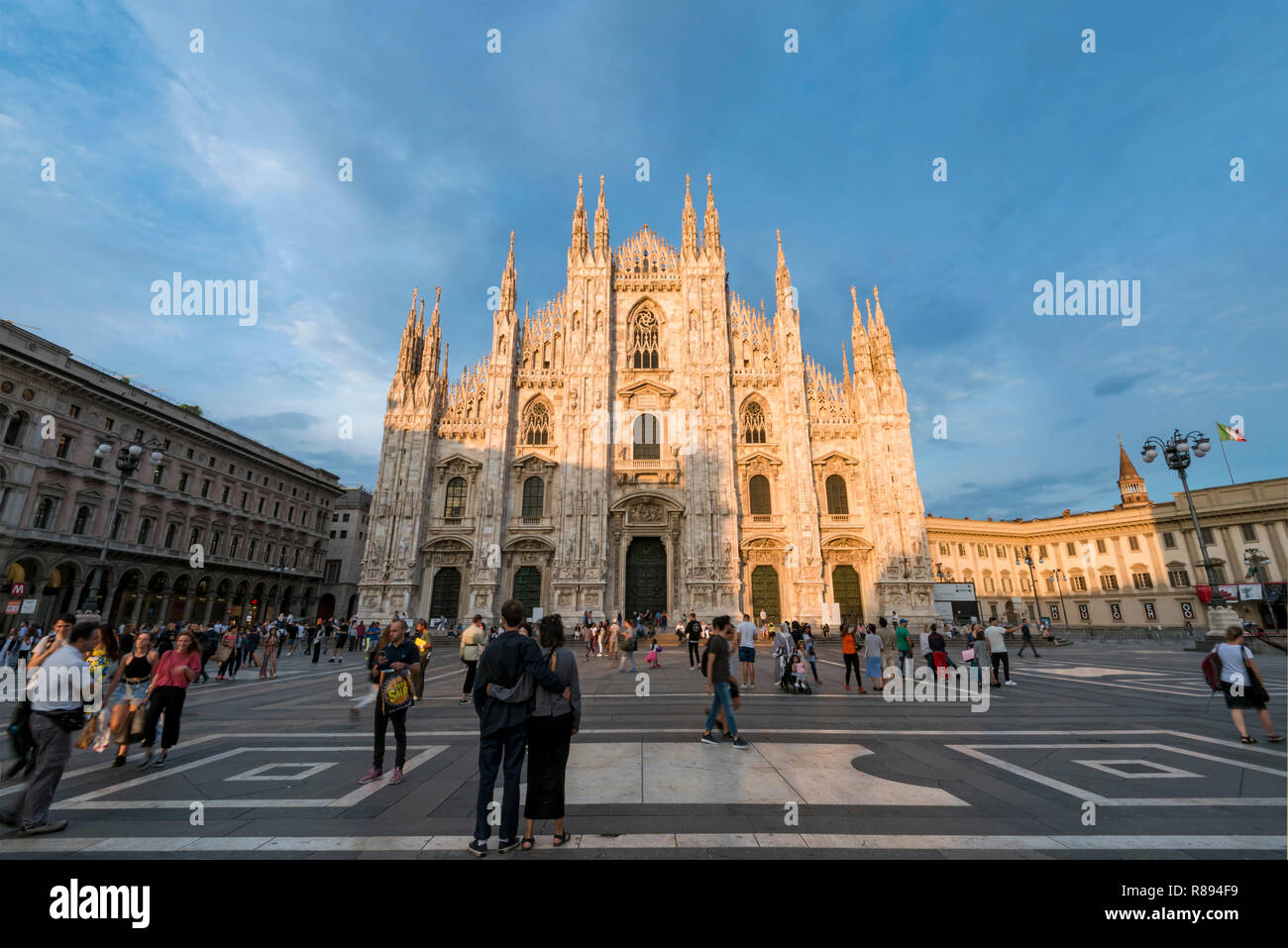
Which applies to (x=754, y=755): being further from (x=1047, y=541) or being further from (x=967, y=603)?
(x=1047, y=541)

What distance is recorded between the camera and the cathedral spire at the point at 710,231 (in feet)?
114

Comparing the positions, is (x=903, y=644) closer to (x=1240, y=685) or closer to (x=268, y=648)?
(x=1240, y=685)

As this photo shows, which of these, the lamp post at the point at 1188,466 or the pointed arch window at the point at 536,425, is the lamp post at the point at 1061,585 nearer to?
the lamp post at the point at 1188,466

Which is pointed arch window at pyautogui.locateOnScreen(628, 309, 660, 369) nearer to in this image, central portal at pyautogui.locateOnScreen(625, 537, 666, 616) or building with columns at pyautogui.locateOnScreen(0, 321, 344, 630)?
central portal at pyautogui.locateOnScreen(625, 537, 666, 616)

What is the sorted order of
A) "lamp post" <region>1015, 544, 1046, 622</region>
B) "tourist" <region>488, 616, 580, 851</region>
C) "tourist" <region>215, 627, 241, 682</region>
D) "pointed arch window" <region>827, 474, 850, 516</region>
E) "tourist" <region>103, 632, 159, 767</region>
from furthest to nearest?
"lamp post" <region>1015, 544, 1046, 622</region>
"pointed arch window" <region>827, 474, 850, 516</region>
"tourist" <region>215, 627, 241, 682</region>
"tourist" <region>103, 632, 159, 767</region>
"tourist" <region>488, 616, 580, 851</region>

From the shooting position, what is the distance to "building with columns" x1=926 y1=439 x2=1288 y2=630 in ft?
126

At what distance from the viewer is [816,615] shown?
2770cm

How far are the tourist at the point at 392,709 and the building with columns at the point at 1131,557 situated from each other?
1800 inches

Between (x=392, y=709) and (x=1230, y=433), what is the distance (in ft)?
96.9

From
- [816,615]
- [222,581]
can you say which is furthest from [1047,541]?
[222,581]

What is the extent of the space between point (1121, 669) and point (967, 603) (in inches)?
770

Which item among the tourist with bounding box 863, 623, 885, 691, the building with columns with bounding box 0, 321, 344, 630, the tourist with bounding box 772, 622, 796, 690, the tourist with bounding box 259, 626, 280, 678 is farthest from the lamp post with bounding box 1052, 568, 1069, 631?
the building with columns with bounding box 0, 321, 344, 630

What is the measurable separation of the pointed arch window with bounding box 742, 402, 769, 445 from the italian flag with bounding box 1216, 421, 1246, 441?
62.3 feet
